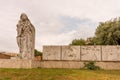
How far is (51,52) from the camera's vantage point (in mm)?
22844

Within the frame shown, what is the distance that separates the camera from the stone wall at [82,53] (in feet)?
72.0

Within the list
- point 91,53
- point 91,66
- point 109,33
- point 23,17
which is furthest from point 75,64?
point 109,33

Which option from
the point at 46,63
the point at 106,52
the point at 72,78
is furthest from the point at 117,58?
the point at 72,78

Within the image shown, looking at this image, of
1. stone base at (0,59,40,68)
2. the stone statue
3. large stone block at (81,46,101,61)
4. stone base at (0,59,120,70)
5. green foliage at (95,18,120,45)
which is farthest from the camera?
green foliage at (95,18,120,45)

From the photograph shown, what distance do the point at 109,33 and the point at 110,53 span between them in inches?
1001

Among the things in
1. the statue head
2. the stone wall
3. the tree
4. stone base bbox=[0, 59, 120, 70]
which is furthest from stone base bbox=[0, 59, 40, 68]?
the tree

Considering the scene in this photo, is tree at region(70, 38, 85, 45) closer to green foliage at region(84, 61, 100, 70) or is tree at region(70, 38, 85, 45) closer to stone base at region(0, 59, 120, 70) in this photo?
stone base at region(0, 59, 120, 70)

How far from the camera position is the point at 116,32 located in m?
45.9

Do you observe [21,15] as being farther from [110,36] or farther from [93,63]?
[110,36]

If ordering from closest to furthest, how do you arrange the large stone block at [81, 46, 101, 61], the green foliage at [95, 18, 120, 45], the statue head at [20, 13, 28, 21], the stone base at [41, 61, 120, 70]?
the statue head at [20, 13, 28, 21] → the stone base at [41, 61, 120, 70] → the large stone block at [81, 46, 101, 61] → the green foliage at [95, 18, 120, 45]

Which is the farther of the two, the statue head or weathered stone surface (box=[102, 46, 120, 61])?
weathered stone surface (box=[102, 46, 120, 61])

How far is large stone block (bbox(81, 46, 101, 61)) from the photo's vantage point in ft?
72.6

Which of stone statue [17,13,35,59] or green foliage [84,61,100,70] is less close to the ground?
stone statue [17,13,35,59]

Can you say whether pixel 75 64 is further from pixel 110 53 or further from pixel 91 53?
pixel 110 53
